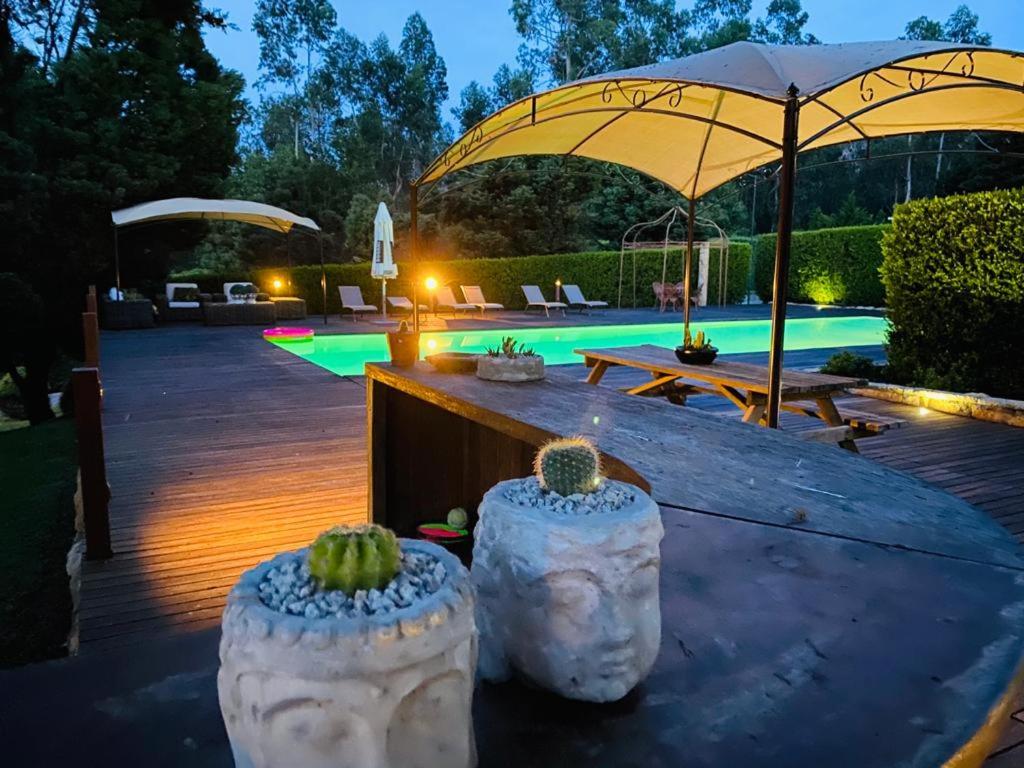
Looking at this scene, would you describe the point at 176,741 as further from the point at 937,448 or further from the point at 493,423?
the point at 937,448

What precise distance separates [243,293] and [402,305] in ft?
11.2

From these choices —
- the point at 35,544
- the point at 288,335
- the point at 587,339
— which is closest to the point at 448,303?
the point at 587,339

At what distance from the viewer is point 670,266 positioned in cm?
2036

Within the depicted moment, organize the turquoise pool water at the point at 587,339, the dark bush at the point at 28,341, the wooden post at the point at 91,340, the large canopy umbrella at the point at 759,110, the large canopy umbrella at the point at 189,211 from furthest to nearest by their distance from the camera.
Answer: the large canopy umbrella at the point at 189,211 < the turquoise pool water at the point at 587,339 < the dark bush at the point at 28,341 < the wooden post at the point at 91,340 < the large canopy umbrella at the point at 759,110

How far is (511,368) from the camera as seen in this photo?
322 cm

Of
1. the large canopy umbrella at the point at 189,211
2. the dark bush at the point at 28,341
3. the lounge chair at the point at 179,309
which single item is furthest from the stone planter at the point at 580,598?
the lounge chair at the point at 179,309

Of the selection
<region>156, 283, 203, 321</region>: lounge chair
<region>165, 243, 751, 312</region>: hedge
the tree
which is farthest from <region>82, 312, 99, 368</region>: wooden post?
the tree

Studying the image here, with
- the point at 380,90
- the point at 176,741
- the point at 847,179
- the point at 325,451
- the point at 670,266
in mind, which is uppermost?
the point at 380,90

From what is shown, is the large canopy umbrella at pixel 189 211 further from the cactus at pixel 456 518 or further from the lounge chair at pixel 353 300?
the cactus at pixel 456 518

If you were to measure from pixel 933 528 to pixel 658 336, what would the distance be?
13.9m

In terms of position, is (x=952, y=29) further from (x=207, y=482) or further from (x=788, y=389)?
(x=207, y=482)

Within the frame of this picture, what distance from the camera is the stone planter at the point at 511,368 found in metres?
3.22

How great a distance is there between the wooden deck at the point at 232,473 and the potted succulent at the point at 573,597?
226 centimetres

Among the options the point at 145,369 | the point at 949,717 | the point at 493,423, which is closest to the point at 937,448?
the point at 493,423
